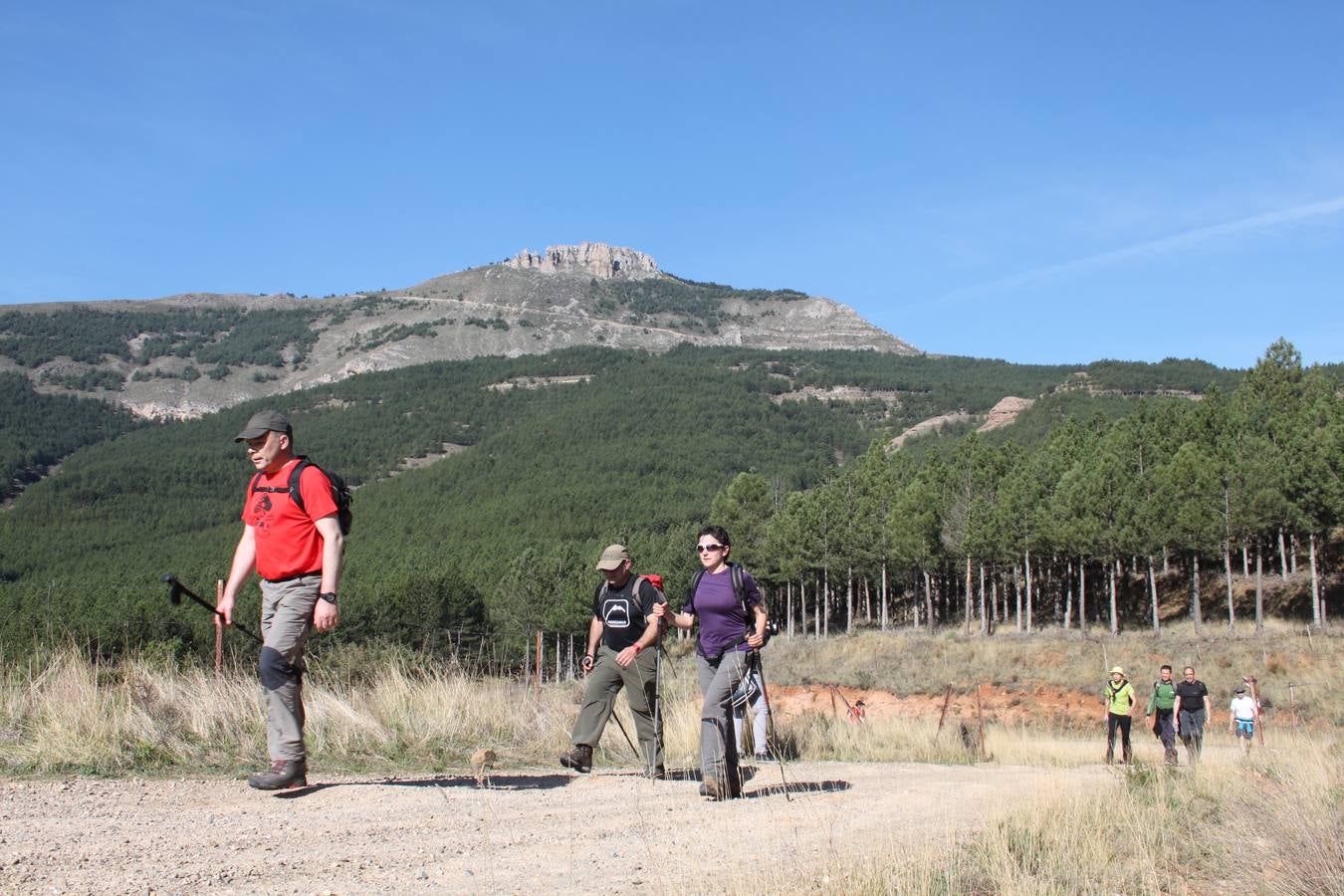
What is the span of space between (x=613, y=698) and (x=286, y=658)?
8.13 feet

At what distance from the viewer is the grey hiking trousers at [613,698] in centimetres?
737

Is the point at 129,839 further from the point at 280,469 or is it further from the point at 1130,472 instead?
the point at 1130,472

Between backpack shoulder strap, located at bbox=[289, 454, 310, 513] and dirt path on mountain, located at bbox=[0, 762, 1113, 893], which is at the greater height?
backpack shoulder strap, located at bbox=[289, 454, 310, 513]

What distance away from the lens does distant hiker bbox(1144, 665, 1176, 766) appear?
14.6 metres

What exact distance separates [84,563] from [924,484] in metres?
93.7

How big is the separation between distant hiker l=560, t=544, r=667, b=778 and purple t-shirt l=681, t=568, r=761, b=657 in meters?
0.34

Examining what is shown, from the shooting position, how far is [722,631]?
7098 millimetres

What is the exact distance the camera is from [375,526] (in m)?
120

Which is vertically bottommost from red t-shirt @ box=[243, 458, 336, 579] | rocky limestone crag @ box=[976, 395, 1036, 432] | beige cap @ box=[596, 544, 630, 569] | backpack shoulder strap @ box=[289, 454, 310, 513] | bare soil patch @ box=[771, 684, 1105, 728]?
bare soil patch @ box=[771, 684, 1105, 728]

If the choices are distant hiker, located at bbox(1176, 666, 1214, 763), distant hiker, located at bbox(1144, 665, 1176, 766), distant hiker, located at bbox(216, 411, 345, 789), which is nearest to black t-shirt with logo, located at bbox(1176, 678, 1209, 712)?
distant hiker, located at bbox(1176, 666, 1214, 763)

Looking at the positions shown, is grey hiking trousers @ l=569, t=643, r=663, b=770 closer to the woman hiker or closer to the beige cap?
the woman hiker

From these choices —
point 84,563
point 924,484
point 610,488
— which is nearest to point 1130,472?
point 924,484

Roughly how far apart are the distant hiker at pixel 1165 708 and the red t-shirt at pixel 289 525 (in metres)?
12.3

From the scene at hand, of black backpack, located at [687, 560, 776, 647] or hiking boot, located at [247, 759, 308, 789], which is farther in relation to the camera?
black backpack, located at [687, 560, 776, 647]
